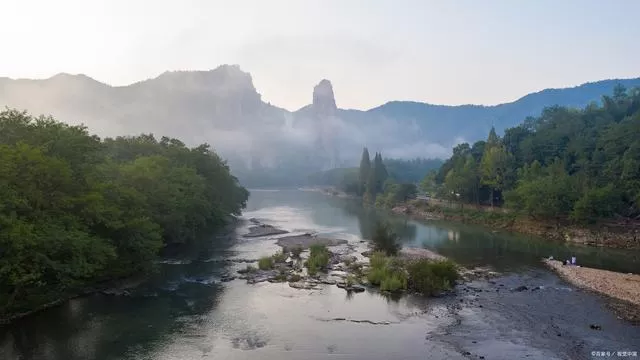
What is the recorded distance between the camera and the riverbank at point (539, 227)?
54688mm

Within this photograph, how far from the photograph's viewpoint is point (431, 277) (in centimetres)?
3247

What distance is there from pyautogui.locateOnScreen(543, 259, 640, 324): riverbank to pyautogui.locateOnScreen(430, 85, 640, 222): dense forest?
20.3m

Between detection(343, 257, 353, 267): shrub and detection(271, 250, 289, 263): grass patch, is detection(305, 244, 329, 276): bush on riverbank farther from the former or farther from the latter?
detection(271, 250, 289, 263): grass patch

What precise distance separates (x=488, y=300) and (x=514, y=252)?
2095 cm

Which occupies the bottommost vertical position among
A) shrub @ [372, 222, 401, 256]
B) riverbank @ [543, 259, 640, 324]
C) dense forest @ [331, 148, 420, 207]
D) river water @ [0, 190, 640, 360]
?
riverbank @ [543, 259, 640, 324]

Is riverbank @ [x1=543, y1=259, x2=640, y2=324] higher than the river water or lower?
lower

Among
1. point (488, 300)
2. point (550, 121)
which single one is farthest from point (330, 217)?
point (488, 300)

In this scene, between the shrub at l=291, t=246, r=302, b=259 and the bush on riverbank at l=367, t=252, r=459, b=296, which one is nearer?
the bush on riverbank at l=367, t=252, r=459, b=296

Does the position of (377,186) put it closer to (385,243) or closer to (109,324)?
(385,243)

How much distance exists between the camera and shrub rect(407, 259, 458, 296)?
→ 31.9 metres

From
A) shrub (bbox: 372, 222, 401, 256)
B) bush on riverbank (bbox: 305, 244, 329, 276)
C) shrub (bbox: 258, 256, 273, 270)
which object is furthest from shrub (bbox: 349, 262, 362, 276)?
shrub (bbox: 258, 256, 273, 270)

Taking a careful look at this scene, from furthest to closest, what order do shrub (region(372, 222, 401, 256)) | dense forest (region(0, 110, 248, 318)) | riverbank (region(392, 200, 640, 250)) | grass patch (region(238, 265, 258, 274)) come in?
1. riverbank (region(392, 200, 640, 250))
2. shrub (region(372, 222, 401, 256))
3. grass patch (region(238, 265, 258, 274))
4. dense forest (region(0, 110, 248, 318))

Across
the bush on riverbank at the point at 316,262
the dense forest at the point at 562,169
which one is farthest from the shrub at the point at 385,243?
the dense forest at the point at 562,169

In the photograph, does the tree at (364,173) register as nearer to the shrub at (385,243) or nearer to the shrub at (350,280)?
the shrub at (385,243)
